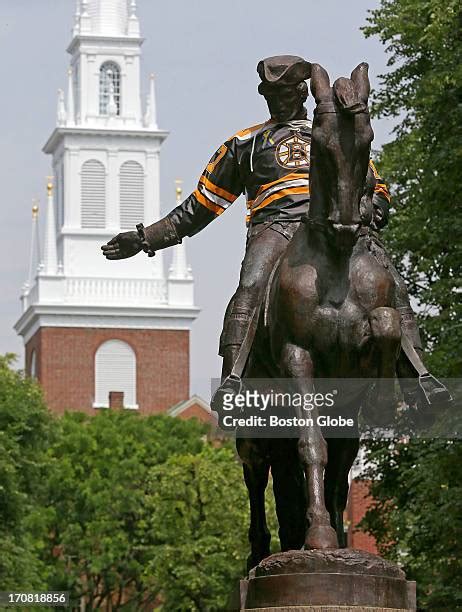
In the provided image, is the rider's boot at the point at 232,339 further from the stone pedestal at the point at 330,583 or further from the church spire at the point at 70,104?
the church spire at the point at 70,104

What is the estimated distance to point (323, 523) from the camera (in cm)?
1423

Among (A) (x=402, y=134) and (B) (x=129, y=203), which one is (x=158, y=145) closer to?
(B) (x=129, y=203)

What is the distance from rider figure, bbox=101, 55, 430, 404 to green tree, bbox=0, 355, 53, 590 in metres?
37.0

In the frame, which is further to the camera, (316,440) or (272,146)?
(272,146)

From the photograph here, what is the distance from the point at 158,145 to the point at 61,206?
21.0ft

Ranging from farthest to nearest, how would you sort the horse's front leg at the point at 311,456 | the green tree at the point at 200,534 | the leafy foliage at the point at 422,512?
the green tree at the point at 200,534
the leafy foliage at the point at 422,512
the horse's front leg at the point at 311,456

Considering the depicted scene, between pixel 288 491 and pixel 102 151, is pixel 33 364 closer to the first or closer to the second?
pixel 102 151

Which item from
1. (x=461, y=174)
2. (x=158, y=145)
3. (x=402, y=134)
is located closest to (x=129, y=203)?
(x=158, y=145)

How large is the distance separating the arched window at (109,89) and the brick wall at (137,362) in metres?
14.0

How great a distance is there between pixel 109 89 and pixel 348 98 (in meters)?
110

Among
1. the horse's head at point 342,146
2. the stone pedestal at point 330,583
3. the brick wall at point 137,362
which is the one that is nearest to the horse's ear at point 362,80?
the horse's head at point 342,146

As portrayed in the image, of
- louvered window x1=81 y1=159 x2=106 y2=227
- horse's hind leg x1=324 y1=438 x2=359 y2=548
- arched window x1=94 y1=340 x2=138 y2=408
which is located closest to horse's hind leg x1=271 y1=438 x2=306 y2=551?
horse's hind leg x1=324 y1=438 x2=359 y2=548

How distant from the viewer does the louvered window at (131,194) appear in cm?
12088

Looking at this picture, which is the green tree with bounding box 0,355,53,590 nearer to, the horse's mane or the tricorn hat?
the tricorn hat
